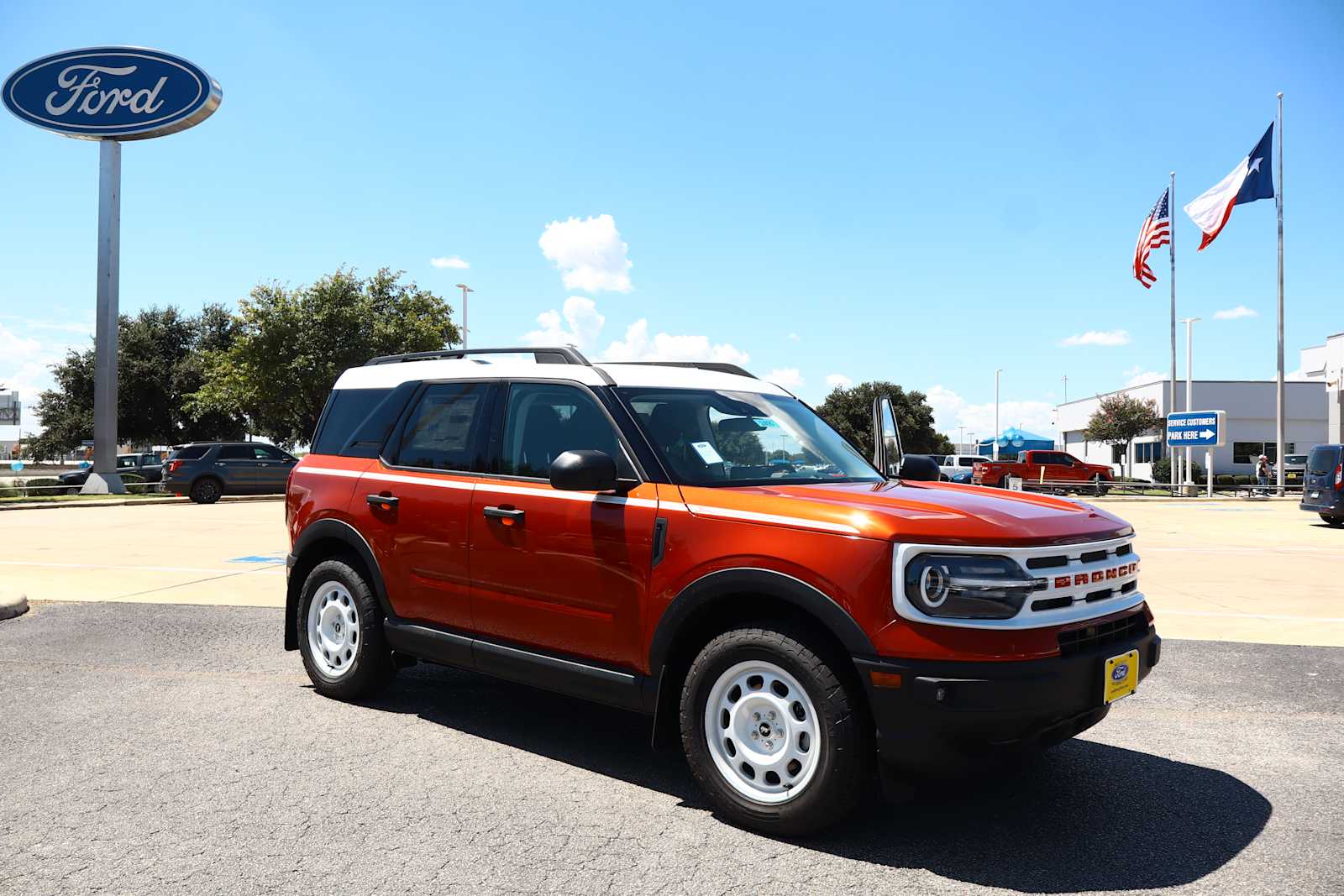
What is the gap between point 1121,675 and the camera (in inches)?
145

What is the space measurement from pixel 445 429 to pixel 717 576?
202 centimetres

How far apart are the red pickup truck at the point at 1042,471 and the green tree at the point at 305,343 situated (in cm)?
2300

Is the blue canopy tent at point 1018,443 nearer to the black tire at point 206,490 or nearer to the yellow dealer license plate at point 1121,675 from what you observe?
the black tire at point 206,490

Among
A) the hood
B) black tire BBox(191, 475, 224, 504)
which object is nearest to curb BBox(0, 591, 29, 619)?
the hood

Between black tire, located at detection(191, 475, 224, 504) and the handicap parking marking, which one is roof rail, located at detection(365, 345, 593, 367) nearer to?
the handicap parking marking

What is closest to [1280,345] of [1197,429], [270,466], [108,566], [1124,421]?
[1197,429]

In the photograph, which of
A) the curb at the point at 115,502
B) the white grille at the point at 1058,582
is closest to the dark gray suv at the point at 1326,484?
the white grille at the point at 1058,582

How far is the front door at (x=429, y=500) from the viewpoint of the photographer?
15.9 feet

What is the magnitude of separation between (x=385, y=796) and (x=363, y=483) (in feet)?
6.25

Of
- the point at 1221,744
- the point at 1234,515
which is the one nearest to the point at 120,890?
the point at 1221,744

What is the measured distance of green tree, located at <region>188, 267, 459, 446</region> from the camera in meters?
40.1

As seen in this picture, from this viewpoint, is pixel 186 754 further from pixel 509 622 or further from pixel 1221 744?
pixel 1221 744

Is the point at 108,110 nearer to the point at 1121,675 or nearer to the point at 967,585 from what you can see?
the point at 967,585

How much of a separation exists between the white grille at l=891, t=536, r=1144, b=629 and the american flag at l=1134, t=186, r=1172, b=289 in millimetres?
35157
